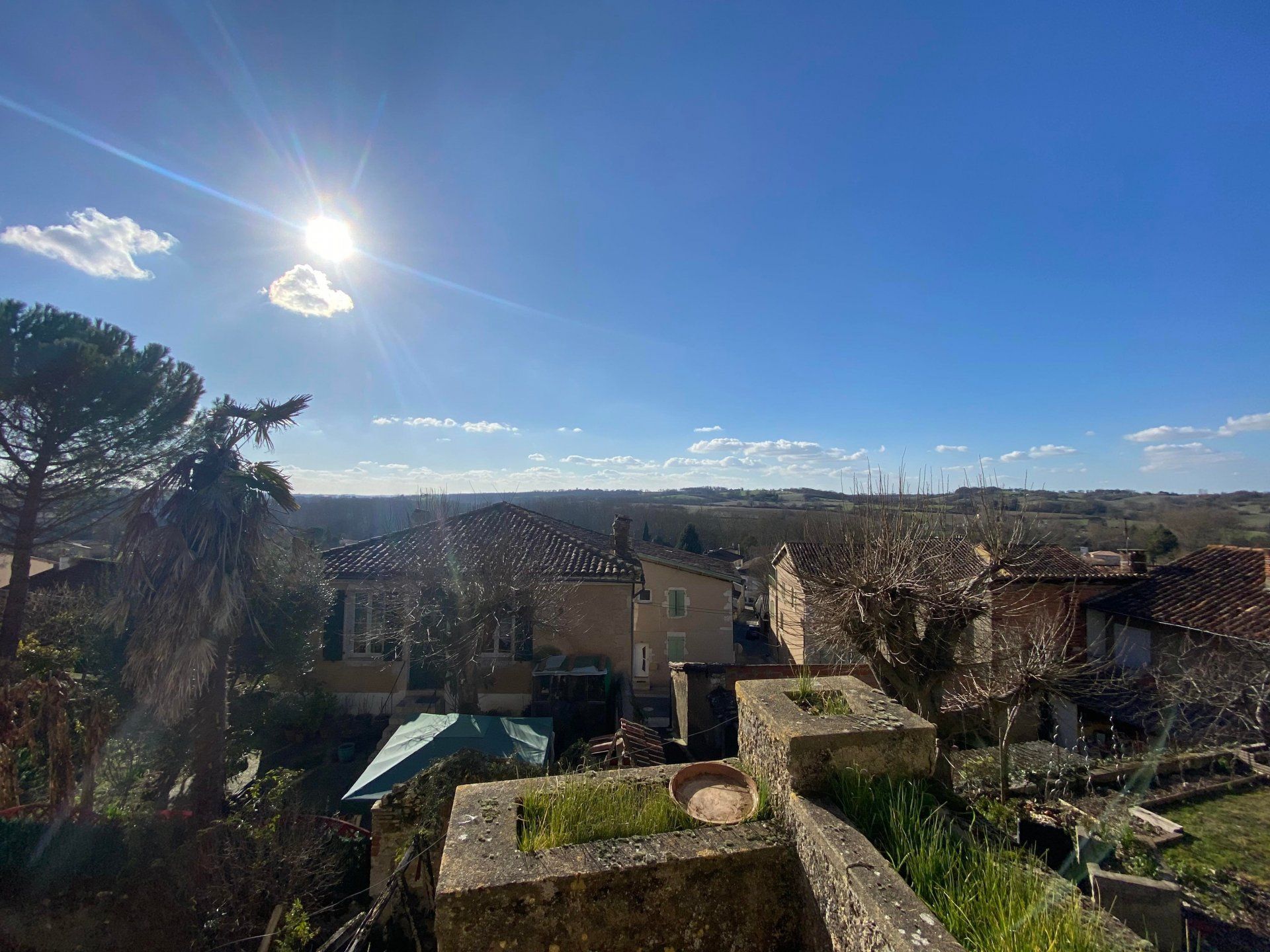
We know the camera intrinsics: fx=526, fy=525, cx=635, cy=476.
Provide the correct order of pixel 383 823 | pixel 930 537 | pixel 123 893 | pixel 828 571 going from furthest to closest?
pixel 828 571
pixel 930 537
pixel 123 893
pixel 383 823

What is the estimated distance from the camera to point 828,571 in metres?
8.69

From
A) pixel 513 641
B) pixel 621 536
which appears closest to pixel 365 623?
pixel 513 641

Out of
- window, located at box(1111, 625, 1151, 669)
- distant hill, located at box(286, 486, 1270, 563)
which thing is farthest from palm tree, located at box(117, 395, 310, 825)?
window, located at box(1111, 625, 1151, 669)

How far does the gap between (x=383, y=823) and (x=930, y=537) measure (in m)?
7.70

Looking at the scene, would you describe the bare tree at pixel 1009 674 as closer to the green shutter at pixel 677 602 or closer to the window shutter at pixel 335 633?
the window shutter at pixel 335 633

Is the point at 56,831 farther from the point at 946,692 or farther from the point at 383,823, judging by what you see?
the point at 946,692

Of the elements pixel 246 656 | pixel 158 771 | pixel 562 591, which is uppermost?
pixel 562 591

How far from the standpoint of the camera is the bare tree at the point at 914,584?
7.25m

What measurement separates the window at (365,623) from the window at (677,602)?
43.6ft

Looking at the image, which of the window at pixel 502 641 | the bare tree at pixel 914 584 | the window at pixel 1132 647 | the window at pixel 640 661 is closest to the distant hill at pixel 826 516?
the bare tree at pixel 914 584

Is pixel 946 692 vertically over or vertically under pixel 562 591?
under

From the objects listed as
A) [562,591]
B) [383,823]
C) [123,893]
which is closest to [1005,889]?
[383,823]

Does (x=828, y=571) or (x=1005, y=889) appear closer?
(x=1005, y=889)

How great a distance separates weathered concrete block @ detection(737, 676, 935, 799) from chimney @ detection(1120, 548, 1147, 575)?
67.4ft
